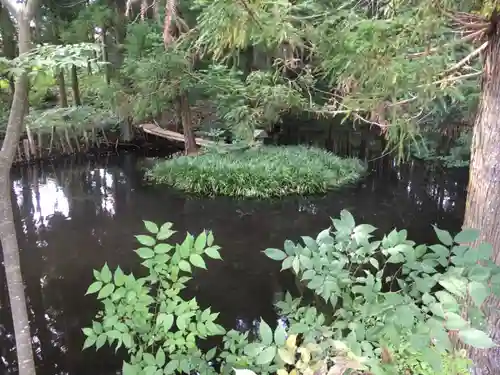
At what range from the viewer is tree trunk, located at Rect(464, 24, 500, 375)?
2.53 m

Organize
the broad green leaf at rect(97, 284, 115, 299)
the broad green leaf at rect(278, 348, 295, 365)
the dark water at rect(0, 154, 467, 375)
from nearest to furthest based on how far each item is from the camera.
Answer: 1. the broad green leaf at rect(278, 348, 295, 365)
2. the broad green leaf at rect(97, 284, 115, 299)
3. the dark water at rect(0, 154, 467, 375)

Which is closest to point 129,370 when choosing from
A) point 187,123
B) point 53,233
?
point 53,233

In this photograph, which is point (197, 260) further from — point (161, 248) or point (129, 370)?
point (129, 370)

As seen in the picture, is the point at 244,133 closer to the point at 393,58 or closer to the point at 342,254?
the point at 393,58

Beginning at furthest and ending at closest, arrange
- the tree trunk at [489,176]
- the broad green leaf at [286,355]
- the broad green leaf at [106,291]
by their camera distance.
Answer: the tree trunk at [489,176] < the broad green leaf at [106,291] < the broad green leaf at [286,355]

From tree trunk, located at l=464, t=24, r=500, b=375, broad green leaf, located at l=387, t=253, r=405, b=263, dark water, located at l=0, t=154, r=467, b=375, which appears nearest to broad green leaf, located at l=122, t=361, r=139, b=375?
broad green leaf, located at l=387, t=253, r=405, b=263

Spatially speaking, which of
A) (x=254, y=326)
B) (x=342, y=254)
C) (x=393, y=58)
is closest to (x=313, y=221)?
(x=254, y=326)

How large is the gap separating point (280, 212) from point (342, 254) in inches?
271

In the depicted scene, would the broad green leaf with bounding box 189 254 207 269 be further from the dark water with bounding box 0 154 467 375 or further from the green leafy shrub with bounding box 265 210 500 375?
the dark water with bounding box 0 154 467 375

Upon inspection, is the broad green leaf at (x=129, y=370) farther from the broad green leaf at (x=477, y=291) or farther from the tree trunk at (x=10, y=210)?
the broad green leaf at (x=477, y=291)

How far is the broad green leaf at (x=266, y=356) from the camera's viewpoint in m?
1.48

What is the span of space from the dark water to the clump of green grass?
0.40 meters

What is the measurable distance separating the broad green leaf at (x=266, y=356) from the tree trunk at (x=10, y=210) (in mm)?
1209

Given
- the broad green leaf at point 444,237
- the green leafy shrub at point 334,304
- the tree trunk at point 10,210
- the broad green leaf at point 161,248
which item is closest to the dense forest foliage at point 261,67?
the tree trunk at point 10,210
